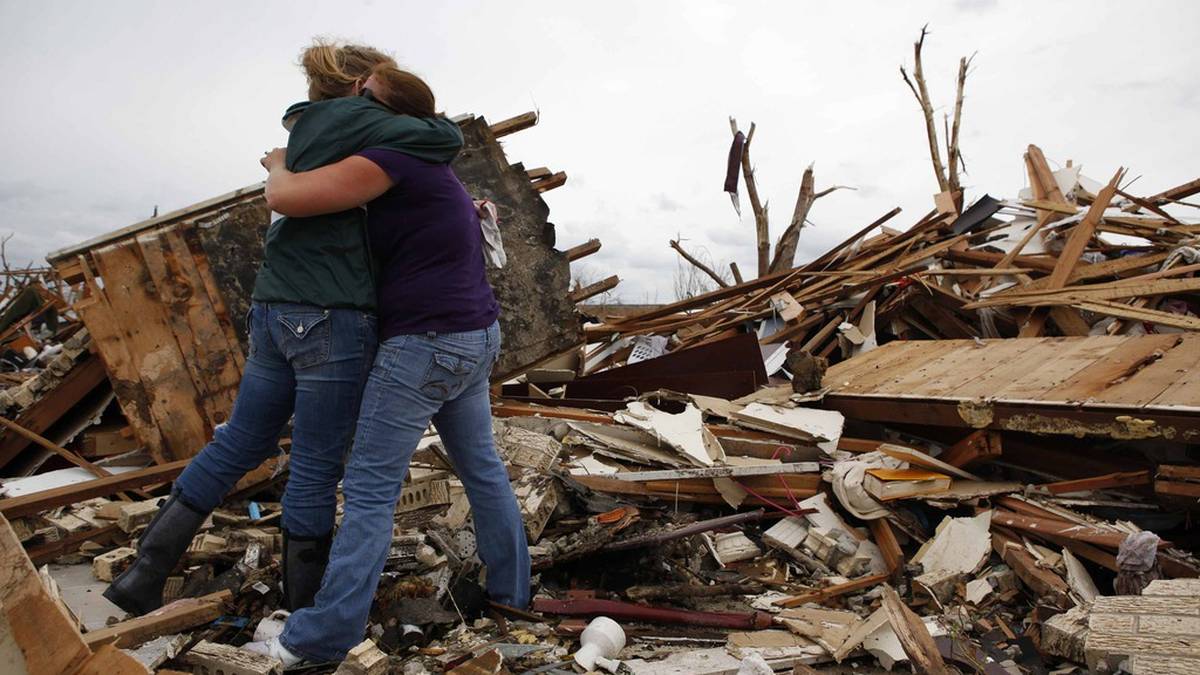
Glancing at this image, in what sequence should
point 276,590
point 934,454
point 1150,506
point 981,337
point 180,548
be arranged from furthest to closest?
1. point 981,337
2. point 934,454
3. point 1150,506
4. point 276,590
5. point 180,548

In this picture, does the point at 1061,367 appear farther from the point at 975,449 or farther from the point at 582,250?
the point at 582,250

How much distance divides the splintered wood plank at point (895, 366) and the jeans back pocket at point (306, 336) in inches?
140

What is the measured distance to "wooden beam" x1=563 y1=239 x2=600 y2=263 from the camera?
518 centimetres

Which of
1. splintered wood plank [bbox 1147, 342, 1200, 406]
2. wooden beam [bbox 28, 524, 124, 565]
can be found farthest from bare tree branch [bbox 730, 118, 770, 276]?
wooden beam [bbox 28, 524, 124, 565]

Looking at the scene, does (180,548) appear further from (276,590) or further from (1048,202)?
(1048,202)

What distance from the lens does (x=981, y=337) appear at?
663cm

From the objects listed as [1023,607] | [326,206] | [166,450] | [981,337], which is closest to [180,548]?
[326,206]

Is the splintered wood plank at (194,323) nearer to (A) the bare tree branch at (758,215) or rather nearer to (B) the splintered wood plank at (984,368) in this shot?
(B) the splintered wood plank at (984,368)

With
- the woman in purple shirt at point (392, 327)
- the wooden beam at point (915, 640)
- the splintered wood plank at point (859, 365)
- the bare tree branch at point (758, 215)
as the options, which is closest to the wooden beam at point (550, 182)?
the splintered wood plank at point (859, 365)

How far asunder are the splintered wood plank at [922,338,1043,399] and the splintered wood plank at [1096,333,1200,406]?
582 mm

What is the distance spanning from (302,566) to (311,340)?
728 millimetres

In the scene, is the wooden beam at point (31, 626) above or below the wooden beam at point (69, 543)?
above

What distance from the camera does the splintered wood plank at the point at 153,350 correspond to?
13.0 feet

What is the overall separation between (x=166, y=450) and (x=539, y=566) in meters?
2.14
